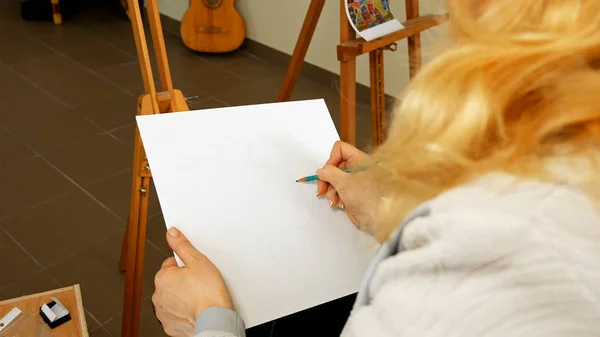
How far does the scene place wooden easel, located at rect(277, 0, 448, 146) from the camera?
5.03ft

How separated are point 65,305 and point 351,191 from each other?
80cm

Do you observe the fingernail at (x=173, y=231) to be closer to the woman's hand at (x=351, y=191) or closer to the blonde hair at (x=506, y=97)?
the woman's hand at (x=351, y=191)

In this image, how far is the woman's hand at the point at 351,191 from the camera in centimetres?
103

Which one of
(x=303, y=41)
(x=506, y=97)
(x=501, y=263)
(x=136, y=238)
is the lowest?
(x=136, y=238)

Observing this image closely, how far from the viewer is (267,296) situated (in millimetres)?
924

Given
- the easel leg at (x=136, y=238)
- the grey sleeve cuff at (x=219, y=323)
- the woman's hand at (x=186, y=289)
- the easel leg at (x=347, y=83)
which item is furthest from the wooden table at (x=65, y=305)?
the easel leg at (x=347, y=83)

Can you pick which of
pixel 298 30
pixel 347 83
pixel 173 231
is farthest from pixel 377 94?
pixel 298 30

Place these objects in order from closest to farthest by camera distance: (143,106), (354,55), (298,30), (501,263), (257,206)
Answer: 1. (501,263)
2. (257,206)
3. (143,106)
4. (354,55)
5. (298,30)

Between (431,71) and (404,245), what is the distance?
17 centimetres

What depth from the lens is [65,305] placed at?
4.54ft

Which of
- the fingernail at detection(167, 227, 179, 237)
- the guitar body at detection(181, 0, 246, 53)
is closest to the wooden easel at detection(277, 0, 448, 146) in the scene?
the fingernail at detection(167, 227, 179, 237)

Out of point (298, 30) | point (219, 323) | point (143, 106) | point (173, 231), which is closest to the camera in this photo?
point (219, 323)

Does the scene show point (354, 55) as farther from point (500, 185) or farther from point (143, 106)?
point (500, 185)

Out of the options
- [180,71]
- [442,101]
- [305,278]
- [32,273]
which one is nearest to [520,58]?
[442,101]
